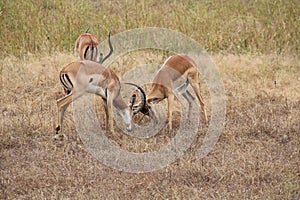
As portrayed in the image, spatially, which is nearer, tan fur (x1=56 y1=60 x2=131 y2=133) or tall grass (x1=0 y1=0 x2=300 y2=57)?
tan fur (x1=56 y1=60 x2=131 y2=133)

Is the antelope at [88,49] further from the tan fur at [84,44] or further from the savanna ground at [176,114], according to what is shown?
the savanna ground at [176,114]

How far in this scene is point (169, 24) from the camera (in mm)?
11109

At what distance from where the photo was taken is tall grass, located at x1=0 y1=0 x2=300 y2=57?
34.7 feet

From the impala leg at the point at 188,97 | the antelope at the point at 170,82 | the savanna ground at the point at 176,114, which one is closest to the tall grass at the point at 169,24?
the savanna ground at the point at 176,114

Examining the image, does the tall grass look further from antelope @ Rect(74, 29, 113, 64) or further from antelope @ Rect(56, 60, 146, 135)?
antelope @ Rect(56, 60, 146, 135)

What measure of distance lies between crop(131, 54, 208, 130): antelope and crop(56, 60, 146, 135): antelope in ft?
0.68

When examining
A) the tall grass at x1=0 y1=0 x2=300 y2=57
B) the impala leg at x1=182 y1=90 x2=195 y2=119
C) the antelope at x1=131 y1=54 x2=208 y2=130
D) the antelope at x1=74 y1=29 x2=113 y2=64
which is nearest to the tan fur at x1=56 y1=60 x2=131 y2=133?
the antelope at x1=131 y1=54 x2=208 y2=130

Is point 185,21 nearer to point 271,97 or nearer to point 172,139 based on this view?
point 271,97

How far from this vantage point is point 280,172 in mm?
6023

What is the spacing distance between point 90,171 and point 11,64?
3.94 m

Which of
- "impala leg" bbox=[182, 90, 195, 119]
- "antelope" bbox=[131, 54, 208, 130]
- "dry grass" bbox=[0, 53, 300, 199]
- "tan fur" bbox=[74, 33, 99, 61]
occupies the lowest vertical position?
"dry grass" bbox=[0, 53, 300, 199]

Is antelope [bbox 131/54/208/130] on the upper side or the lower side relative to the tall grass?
lower

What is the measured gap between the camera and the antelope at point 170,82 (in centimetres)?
754

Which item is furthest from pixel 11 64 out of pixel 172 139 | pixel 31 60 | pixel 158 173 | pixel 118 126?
pixel 158 173
